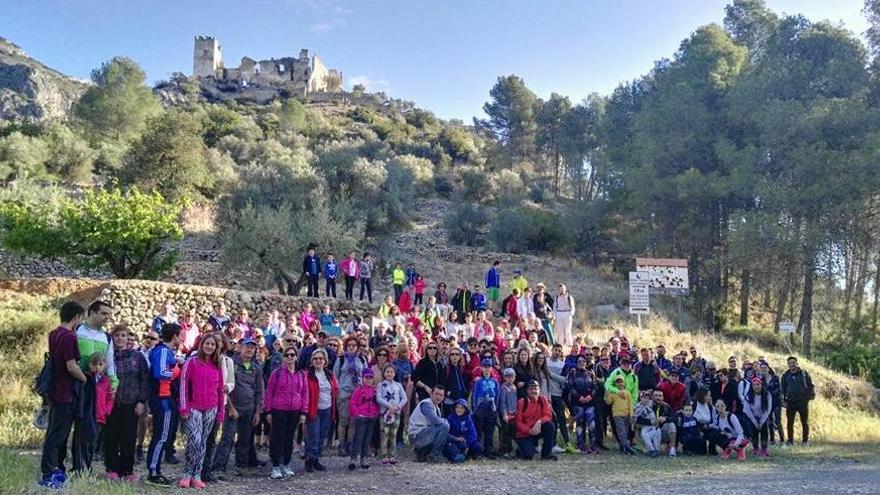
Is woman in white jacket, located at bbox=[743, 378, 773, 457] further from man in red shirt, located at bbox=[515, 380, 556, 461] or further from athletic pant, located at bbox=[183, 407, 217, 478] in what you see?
athletic pant, located at bbox=[183, 407, 217, 478]

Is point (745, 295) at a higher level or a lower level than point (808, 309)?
higher

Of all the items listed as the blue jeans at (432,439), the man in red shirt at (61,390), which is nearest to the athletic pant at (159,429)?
the man in red shirt at (61,390)

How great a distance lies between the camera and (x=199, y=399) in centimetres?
693

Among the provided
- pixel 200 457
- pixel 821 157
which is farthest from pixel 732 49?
pixel 200 457

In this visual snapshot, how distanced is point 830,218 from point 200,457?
21531mm

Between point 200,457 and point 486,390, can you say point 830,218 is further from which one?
point 200,457

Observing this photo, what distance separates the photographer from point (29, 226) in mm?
18969

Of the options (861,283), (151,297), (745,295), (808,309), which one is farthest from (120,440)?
(861,283)

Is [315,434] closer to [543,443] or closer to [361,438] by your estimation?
[361,438]

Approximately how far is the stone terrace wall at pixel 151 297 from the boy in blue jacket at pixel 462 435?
829 centimetres

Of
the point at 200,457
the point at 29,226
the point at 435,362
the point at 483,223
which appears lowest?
the point at 200,457

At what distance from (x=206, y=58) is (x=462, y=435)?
98986 millimetres

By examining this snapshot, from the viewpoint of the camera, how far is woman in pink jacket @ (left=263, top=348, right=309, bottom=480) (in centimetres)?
798

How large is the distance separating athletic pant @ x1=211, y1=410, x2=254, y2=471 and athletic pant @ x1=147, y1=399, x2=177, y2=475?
0.58 meters
